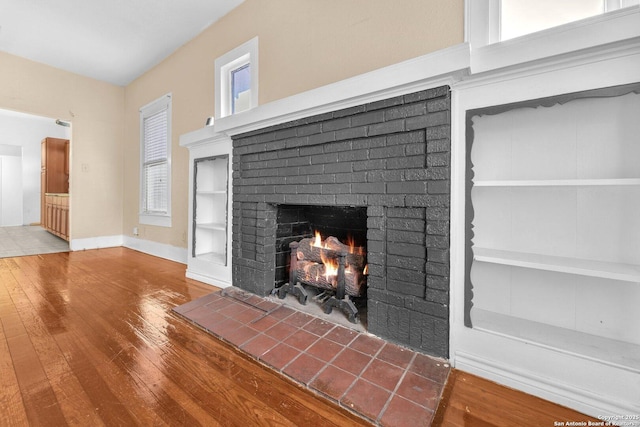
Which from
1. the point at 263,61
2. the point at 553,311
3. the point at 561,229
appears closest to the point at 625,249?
the point at 561,229

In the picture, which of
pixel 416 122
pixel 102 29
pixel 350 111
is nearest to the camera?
pixel 416 122

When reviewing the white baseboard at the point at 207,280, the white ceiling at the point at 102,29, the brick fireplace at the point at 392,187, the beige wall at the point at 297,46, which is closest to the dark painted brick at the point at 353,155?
the brick fireplace at the point at 392,187

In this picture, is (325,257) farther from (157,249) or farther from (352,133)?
(157,249)

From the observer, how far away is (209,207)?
3.12 m

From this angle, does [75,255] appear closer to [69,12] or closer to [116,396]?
[69,12]

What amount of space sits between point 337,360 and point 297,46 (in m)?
2.55

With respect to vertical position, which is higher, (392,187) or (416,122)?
(416,122)

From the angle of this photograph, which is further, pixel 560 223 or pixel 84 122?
pixel 84 122

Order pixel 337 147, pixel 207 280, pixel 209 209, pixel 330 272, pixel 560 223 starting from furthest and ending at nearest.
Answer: pixel 209 209 < pixel 207 280 < pixel 330 272 < pixel 337 147 < pixel 560 223

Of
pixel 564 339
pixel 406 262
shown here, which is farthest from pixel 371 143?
pixel 564 339

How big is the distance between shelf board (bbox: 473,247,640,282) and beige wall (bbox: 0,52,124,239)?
6.01 meters

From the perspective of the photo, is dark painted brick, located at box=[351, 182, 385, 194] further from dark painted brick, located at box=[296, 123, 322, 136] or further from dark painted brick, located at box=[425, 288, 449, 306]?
dark painted brick, located at box=[425, 288, 449, 306]

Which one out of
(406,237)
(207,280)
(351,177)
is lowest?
(207,280)

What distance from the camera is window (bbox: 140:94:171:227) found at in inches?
155
